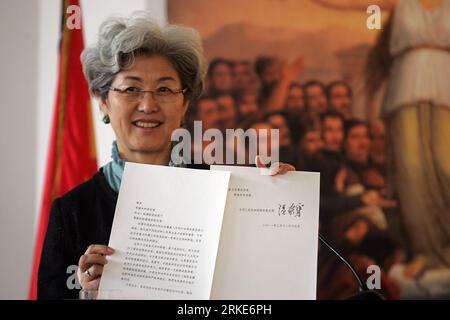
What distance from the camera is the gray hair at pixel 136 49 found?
192 centimetres

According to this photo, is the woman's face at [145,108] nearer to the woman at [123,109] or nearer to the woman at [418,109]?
the woman at [123,109]

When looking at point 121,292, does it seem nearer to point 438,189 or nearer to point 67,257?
point 67,257

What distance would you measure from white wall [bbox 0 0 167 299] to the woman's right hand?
5.74ft

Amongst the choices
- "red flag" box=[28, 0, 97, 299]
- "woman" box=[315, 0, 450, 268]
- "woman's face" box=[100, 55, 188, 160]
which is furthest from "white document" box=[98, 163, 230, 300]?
"woman" box=[315, 0, 450, 268]

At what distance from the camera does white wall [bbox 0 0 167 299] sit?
3.22 m

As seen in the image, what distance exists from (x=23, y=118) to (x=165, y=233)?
6.42 feet

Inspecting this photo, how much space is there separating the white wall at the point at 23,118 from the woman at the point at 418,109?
138cm

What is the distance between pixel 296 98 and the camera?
10.8 ft

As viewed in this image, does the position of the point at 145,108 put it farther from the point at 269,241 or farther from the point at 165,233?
the point at 269,241

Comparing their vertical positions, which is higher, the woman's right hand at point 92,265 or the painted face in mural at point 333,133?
the painted face in mural at point 333,133

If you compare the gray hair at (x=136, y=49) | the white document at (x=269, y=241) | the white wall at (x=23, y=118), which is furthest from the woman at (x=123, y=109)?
the white wall at (x=23, y=118)

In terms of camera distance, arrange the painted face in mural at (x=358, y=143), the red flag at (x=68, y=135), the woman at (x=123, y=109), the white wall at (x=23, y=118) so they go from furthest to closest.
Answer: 1. the painted face in mural at (x=358, y=143)
2. the white wall at (x=23, y=118)
3. the red flag at (x=68, y=135)
4. the woman at (x=123, y=109)

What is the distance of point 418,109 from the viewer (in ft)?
11.2
